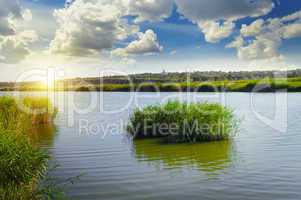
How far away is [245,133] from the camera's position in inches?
904

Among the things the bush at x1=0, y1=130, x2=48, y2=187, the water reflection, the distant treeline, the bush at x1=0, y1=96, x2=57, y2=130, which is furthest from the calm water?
the distant treeline

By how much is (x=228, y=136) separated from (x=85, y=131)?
912 cm

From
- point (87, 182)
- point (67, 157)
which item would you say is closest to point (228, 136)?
point (67, 157)

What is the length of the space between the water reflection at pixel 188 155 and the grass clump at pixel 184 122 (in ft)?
2.41

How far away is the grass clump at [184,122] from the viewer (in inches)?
768

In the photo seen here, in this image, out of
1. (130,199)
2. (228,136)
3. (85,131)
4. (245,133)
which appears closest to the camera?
(130,199)

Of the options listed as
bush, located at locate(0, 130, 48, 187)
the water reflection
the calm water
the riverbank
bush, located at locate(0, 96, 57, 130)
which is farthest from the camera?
the riverbank

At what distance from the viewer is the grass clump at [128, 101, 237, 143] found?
1952cm

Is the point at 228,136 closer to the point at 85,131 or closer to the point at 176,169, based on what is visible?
the point at 176,169

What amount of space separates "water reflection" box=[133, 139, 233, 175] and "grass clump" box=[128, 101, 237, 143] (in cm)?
73

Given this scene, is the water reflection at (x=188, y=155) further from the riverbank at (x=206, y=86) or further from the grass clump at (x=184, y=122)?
the riverbank at (x=206, y=86)

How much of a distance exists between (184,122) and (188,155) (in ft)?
11.3

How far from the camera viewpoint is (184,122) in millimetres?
19641

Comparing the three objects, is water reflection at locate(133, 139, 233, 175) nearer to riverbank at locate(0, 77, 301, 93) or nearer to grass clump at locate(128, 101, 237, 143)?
grass clump at locate(128, 101, 237, 143)
